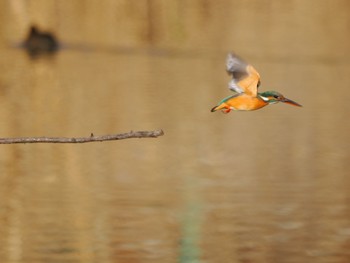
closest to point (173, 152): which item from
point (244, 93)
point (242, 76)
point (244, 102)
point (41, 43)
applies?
point (242, 76)

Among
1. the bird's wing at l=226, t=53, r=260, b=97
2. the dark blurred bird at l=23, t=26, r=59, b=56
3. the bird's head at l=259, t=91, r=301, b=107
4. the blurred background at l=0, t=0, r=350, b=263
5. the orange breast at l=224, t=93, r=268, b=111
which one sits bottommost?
the orange breast at l=224, t=93, r=268, b=111

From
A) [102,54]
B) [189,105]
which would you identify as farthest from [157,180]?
[102,54]

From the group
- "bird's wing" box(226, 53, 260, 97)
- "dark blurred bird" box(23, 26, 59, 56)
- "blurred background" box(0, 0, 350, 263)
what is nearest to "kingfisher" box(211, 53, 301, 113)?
"bird's wing" box(226, 53, 260, 97)

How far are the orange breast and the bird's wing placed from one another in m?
0.04

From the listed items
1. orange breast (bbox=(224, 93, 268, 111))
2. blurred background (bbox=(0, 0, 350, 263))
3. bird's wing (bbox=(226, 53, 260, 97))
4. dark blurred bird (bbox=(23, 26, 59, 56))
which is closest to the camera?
orange breast (bbox=(224, 93, 268, 111))

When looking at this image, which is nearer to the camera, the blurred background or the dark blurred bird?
the blurred background

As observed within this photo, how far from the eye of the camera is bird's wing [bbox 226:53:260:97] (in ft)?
20.5

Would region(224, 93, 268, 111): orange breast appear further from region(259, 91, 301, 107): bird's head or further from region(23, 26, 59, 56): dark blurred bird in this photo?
region(23, 26, 59, 56): dark blurred bird

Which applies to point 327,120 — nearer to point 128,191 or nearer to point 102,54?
point 128,191

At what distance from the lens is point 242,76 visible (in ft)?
21.0

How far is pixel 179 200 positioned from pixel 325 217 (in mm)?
1879

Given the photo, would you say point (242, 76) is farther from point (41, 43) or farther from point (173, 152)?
point (41, 43)

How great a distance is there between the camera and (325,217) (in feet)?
52.6

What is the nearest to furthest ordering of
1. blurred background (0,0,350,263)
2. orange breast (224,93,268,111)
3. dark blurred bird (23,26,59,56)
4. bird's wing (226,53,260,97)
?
orange breast (224,93,268,111) → bird's wing (226,53,260,97) → blurred background (0,0,350,263) → dark blurred bird (23,26,59,56)
